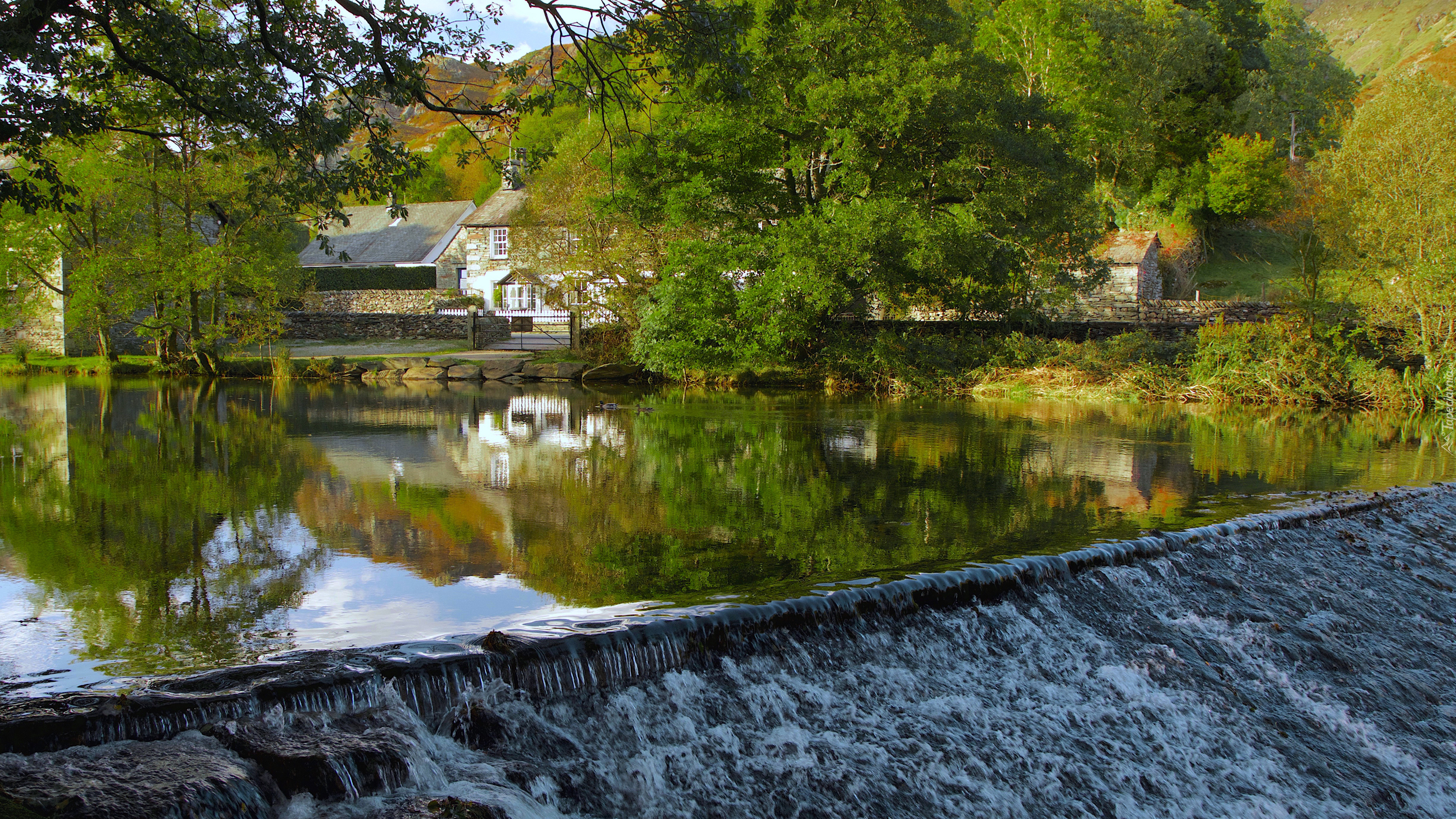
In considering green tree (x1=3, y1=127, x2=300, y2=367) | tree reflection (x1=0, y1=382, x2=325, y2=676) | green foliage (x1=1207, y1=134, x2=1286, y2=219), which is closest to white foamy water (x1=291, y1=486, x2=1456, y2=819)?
tree reflection (x1=0, y1=382, x2=325, y2=676)

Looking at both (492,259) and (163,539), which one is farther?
(492,259)

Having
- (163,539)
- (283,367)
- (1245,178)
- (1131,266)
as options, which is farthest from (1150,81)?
(163,539)

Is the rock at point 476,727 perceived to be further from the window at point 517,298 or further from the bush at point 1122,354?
the window at point 517,298

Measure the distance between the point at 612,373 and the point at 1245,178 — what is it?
110ft

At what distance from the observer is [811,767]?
15.2ft

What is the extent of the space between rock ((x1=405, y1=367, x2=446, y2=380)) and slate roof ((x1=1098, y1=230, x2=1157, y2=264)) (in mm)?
25491

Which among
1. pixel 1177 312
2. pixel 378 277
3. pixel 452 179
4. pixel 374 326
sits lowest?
pixel 374 326

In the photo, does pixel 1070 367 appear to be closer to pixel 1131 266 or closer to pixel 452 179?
pixel 1131 266

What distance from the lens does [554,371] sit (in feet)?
88.2

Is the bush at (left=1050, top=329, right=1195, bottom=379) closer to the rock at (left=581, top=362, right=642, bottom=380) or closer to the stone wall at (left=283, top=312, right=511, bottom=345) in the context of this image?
the rock at (left=581, top=362, right=642, bottom=380)

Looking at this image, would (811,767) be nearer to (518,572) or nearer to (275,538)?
(518,572)

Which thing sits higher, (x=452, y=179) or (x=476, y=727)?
(x=452, y=179)

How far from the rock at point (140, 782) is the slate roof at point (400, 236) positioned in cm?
4847

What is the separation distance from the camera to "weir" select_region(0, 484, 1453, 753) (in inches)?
153
